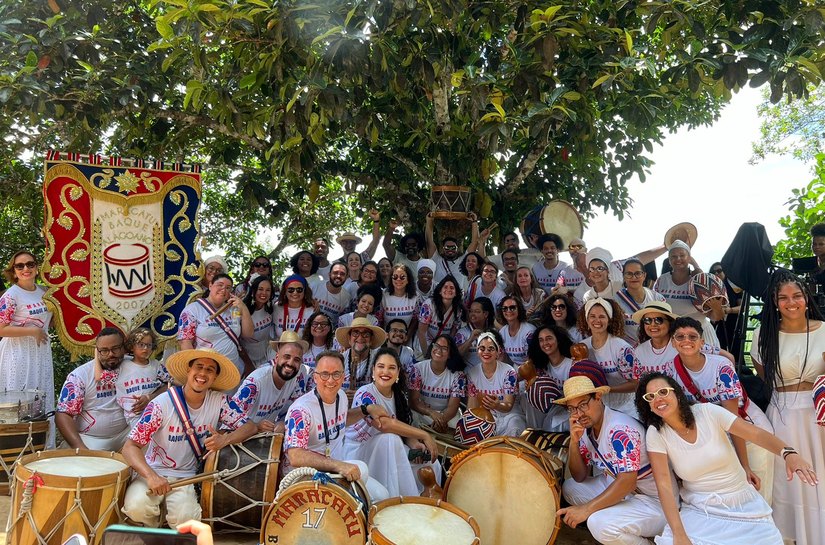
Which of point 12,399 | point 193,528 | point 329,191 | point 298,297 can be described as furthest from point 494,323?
point 329,191

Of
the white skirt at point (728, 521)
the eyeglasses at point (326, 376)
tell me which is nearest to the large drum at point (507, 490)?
the white skirt at point (728, 521)

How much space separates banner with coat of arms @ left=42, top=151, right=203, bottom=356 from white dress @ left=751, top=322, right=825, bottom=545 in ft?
17.2

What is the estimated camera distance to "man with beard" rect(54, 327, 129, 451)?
517cm

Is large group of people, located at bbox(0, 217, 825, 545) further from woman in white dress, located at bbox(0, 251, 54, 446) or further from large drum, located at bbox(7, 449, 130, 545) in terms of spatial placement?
large drum, located at bbox(7, 449, 130, 545)

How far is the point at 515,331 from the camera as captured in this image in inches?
244

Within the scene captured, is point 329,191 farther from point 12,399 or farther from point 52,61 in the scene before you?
point 12,399

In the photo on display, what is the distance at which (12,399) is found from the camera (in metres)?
5.29

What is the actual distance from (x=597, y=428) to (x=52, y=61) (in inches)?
236

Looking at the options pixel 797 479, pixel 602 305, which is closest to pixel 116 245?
pixel 602 305

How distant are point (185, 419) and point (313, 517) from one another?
4.11 feet

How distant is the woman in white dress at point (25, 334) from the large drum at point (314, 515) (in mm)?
3309

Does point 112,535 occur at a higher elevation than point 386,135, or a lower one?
lower

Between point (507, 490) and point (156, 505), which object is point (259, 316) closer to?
point (156, 505)

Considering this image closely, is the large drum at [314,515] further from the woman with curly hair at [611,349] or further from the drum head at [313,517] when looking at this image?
the woman with curly hair at [611,349]
